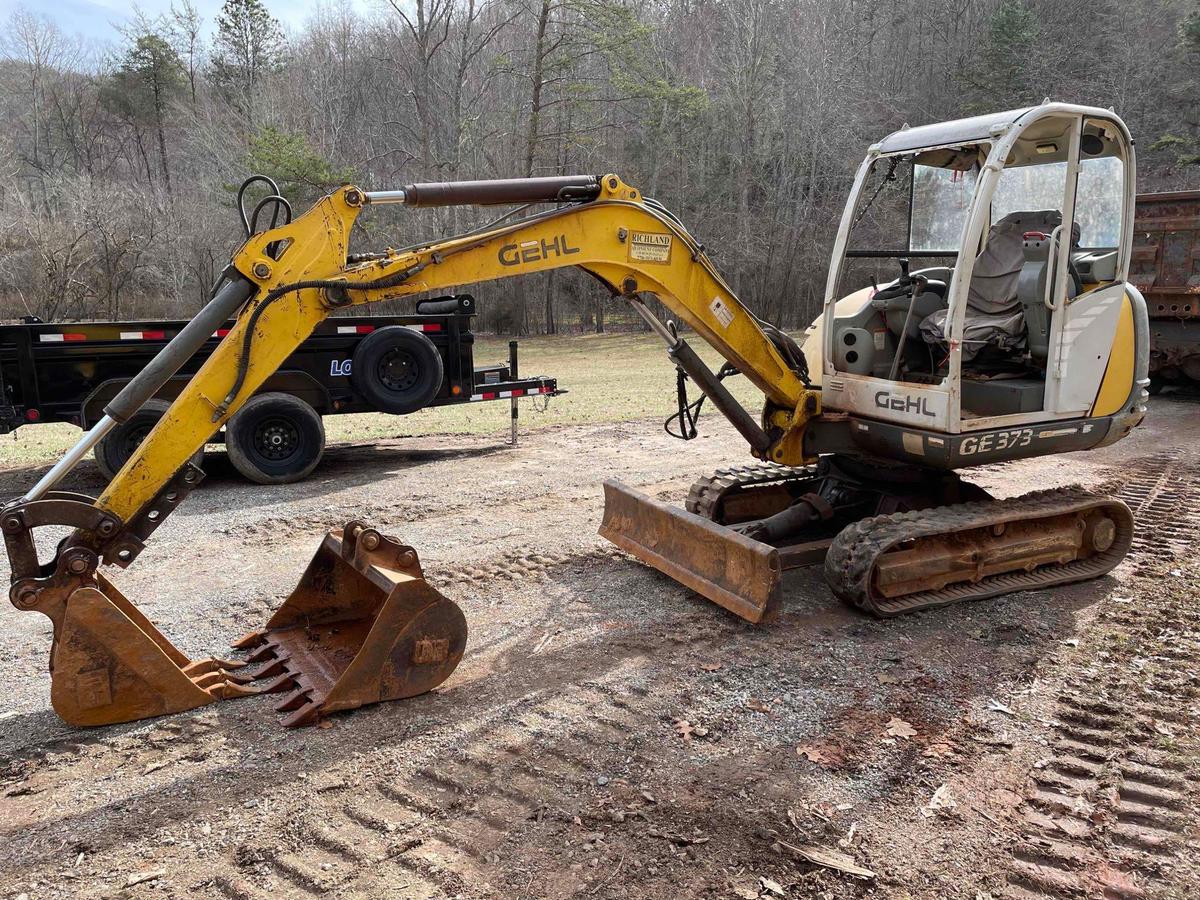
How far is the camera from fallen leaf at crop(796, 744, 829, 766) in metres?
3.89

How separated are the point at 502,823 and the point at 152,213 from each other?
34756mm

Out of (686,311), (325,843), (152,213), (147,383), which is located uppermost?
(152,213)

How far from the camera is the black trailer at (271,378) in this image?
29.2 ft

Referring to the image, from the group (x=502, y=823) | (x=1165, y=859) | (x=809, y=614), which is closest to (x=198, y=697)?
(x=502, y=823)

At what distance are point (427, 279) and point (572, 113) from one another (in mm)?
29919

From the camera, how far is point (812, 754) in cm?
395

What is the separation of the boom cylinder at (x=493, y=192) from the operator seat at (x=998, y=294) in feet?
7.49

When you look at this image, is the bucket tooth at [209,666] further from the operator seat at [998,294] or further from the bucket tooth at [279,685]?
the operator seat at [998,294]

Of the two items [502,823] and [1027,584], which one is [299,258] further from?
[1027,584]

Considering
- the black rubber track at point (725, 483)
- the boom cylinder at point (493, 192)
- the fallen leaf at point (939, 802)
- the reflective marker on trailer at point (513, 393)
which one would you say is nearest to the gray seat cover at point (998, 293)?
the black rubber track at point (725, 483)

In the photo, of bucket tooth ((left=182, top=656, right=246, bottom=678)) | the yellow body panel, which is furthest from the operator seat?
bucket tooth ((left=182, top=656, right=246, bottom=678))

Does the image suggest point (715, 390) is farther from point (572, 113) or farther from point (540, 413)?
point (572, 113)

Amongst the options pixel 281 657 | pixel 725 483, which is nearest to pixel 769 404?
pixel 725 483

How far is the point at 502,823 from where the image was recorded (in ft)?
11.4
